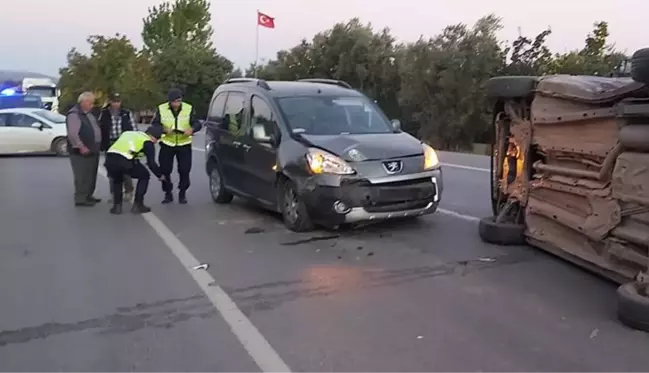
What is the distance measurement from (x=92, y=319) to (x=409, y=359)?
97.5 inches

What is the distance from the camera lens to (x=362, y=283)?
6.78m

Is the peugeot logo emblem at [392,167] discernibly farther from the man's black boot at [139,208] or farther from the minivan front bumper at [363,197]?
the man's black boot at [139,208]

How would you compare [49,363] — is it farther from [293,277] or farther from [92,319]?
[293,277]

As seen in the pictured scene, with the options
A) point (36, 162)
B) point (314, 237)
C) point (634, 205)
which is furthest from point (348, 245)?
point (36, 162)

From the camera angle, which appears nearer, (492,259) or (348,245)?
(492,259)

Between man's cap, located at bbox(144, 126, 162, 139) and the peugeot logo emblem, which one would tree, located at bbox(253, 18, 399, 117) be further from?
the peugeot logo emblem

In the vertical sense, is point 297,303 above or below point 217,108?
below

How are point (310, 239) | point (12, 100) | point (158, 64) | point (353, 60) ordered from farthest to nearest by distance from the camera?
1. point (158, 64)
2. point (353, 60)
3. point (12, 100)
4. point (310, 239)

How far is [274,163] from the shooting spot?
9.59 meters

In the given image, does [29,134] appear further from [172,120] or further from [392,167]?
[392,167]

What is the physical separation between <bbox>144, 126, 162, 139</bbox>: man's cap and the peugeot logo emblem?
4.31m

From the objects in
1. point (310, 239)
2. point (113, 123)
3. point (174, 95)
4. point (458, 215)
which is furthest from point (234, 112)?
point (458, 215)

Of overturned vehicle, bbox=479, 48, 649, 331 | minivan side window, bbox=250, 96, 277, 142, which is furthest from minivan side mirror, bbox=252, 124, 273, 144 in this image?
overturned vehicle, bbox=479, 48, 649, 331

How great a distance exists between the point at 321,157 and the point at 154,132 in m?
3.88
